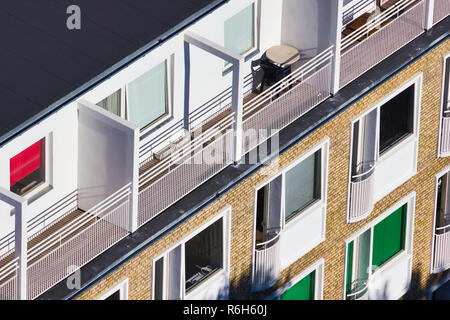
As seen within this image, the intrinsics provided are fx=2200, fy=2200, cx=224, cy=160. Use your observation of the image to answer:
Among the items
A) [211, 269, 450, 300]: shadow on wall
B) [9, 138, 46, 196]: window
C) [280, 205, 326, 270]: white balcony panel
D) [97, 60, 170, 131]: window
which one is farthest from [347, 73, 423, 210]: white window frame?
[9, 138, 46, 196]: window

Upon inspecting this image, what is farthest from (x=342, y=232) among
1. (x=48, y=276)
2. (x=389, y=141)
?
(x=48, y=276)

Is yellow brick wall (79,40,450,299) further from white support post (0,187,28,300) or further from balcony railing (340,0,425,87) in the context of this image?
white support post (0,187,28,300)

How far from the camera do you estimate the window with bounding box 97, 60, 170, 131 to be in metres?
46.6

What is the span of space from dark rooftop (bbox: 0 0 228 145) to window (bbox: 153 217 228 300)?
14.1 ft

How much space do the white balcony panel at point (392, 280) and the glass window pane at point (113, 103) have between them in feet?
32.4

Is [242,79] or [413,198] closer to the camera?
[242,79]

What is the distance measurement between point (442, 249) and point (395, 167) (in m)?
3.76

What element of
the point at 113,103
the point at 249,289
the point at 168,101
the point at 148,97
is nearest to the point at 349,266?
the point at 249,289

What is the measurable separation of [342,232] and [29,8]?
9.58 meters

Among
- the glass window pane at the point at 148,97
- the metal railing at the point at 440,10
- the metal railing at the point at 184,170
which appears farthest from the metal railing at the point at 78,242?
the metal railing at the point at 440,10

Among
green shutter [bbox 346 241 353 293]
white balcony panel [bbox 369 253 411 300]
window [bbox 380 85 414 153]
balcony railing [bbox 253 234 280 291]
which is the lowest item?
white balcony panel [bbox 369 253 411 300]

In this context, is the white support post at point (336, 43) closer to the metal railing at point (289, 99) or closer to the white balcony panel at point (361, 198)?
the metal railing at point (289, 99)

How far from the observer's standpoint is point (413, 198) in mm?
53375
